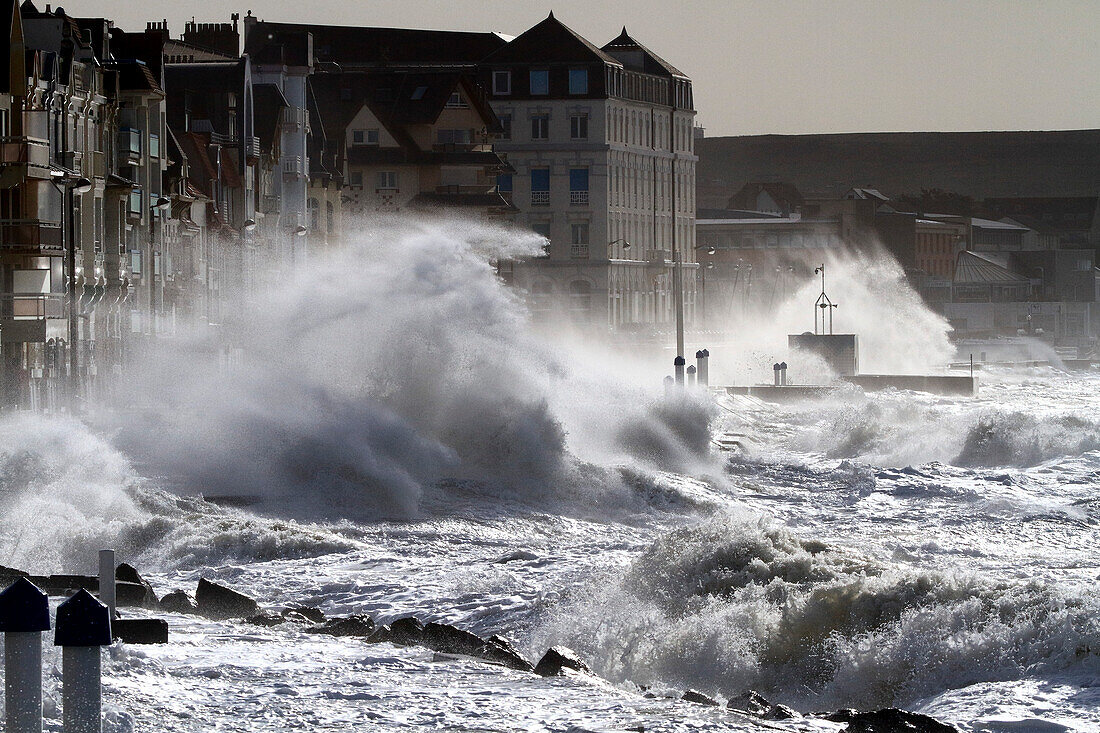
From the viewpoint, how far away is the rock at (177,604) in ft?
57.8

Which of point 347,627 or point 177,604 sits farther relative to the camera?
point 177,604

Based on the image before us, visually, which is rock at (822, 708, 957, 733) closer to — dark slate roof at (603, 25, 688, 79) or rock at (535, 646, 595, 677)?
rock at (535, 646, 595, 677)

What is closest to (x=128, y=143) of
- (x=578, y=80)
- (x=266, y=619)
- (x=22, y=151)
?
(x=22, y=151)

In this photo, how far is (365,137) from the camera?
8262 centimetres

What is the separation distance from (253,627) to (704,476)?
21745 mm

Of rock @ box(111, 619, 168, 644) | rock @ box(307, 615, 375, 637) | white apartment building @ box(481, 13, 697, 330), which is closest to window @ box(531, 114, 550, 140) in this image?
white apartment building @ box(481, 13, 697, 330)

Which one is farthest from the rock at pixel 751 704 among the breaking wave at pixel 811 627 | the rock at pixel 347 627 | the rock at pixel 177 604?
the rock at pixel 177 604

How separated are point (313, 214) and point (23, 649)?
64.8 metres

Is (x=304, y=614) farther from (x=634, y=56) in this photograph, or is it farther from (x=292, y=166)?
(x=634, y=56)

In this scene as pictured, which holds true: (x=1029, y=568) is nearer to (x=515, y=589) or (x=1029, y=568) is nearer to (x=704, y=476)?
(x=515, y=589)

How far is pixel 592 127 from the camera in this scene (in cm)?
9656

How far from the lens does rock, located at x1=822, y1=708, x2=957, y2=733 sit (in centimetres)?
1303

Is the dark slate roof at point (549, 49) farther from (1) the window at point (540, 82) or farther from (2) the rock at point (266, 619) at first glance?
(2) the rock at point (266, 619)

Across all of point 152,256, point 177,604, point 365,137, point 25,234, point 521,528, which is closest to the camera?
point 177,604
